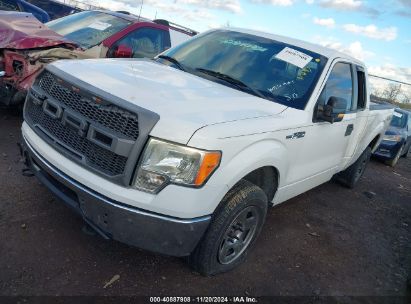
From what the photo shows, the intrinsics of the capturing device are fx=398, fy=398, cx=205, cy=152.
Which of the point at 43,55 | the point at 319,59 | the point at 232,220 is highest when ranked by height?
the point at 319,59

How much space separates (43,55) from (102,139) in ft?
10.3

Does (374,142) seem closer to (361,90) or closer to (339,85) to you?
(361,90)

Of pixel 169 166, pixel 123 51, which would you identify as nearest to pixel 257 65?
pixel 169 166

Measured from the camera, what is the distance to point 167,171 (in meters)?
2.54

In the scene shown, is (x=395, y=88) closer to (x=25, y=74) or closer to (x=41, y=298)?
(x=25, y=74)

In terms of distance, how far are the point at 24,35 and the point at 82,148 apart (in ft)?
11.1

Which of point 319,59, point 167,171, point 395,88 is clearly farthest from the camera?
point 395,88

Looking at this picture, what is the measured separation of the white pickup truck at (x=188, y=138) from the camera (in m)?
2.55

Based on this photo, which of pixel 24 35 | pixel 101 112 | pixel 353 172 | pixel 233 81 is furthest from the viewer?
pixel 353 172

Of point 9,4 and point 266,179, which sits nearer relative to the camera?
point 266,179

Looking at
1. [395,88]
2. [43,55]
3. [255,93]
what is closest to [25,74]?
[43,55]

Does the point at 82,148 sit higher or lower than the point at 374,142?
higher

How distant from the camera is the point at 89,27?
6586 mm

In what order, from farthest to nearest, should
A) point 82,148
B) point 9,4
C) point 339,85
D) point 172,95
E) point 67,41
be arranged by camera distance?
point 9,4, point 67,41, point 339,85, point 172,95, point 82,148
